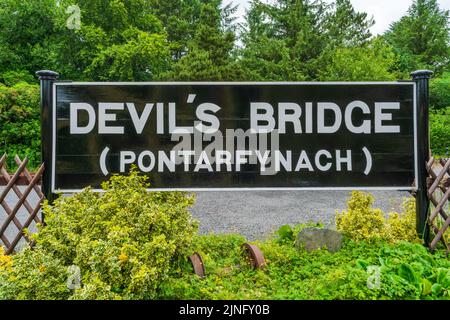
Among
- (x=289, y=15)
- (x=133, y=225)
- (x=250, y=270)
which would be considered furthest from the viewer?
(x=289, y=15)

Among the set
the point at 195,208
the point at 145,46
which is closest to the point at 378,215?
the point at 195,208

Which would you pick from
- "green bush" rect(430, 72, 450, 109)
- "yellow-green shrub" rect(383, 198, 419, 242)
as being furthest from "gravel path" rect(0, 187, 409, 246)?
"green bush" rect(430, 72, 450, 109)

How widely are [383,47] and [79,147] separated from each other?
20.1 m

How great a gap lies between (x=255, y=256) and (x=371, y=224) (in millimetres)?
1480

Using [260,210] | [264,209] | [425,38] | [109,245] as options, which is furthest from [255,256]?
[425,38]

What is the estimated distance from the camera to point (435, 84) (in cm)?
2158

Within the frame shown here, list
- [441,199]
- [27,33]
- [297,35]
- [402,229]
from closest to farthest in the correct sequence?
[441,199] < [402,229] < [27,33] < [297,35]

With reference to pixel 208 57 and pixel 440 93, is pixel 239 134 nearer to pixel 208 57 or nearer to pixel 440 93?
pixel 208 57

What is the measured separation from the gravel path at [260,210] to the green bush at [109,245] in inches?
94.8

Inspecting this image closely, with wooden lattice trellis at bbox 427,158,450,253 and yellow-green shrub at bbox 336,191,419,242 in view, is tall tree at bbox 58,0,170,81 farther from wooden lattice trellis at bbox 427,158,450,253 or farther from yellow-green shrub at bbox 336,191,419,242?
wooden lattice trellis at bbox 427,158,450,253

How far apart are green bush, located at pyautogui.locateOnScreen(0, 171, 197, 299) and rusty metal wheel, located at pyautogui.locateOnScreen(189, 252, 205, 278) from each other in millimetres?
103

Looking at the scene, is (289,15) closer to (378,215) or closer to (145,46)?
(145,46)

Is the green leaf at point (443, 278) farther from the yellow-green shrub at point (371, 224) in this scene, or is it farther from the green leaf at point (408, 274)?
the yellow-green shrub at point (371, 224)

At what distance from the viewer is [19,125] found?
512 inches
